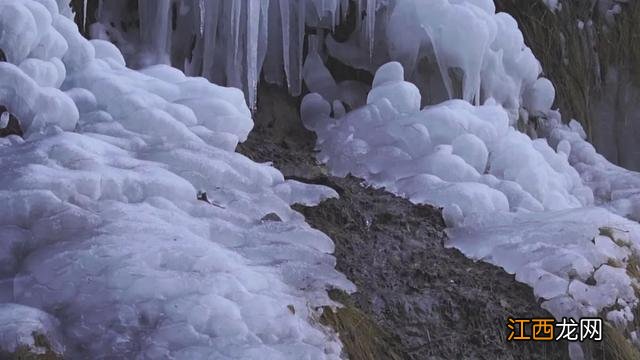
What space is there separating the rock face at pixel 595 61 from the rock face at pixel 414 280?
2171 millimetres

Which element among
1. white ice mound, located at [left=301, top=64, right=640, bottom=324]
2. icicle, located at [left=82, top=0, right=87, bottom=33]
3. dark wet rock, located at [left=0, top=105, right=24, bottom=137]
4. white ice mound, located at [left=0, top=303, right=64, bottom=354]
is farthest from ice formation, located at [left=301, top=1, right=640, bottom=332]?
white ice mound, located at [left=0, top=303, right=64, bottom=354]

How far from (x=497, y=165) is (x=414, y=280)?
1136mm

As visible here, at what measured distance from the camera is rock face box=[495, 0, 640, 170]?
5.55 metres

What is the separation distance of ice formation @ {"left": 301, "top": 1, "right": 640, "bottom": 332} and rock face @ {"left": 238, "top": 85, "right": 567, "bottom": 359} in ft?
0.33

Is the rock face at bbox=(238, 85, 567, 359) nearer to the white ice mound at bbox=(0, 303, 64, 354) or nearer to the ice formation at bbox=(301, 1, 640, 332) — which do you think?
the ice formation at bbox=(301, 1, 640, 332)

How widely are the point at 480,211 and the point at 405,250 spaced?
47 cm

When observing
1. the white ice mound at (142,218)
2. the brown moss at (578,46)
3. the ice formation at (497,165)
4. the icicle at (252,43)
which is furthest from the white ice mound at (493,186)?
the brown moss at (578,46)

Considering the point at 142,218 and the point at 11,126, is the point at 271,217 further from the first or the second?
the point at 11,126

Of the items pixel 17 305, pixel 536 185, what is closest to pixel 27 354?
pixel 17 305

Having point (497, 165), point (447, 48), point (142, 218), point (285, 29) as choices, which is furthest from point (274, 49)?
point (142, 218)

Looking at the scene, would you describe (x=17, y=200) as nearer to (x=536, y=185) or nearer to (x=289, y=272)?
(x=289, y=272)

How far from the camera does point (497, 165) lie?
13.5ft

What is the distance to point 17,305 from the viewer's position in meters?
2.26

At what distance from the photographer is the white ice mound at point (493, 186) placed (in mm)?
3232
